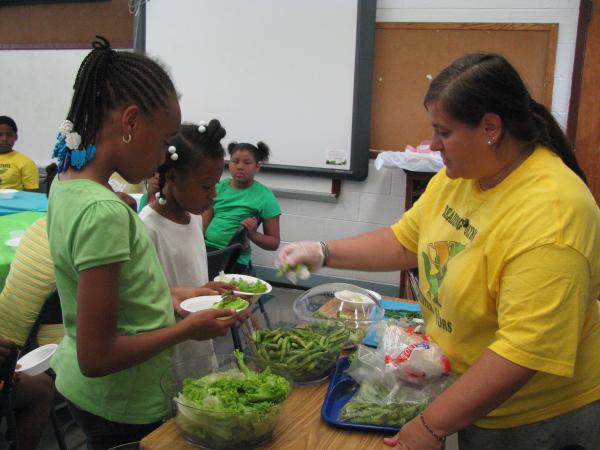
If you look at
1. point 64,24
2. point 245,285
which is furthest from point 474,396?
point 64,24

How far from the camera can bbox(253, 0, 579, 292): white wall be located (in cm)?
377

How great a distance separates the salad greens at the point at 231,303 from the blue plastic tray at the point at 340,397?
30 cm

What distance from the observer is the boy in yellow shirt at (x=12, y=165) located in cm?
483

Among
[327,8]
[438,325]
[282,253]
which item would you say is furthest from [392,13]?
[438,325]

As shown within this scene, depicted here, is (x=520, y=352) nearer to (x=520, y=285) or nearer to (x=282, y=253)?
(x=520, y=285)

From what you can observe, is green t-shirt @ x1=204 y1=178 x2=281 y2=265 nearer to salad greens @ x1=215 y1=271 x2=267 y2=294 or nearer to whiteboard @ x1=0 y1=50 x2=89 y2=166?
salad greens @ x1=215 y1=271 x2=267 y2=294

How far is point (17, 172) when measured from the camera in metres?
4.88

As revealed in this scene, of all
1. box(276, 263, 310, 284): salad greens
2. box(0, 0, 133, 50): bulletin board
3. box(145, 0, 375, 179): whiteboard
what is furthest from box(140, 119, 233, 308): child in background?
box(0, 0, 133, 50): bulletin board

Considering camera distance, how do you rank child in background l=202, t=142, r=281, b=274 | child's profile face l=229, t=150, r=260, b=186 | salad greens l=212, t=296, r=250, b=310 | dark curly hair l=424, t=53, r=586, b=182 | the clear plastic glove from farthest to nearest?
child's profile face l=229, t=150, r=260, b=186 → child in background l=202, t=142, r=281, b=274 → the clear plastic glove → salad greens l=212, t=296, r=250, b=310 → dark curly hair l=424, t=53, r=586, b=182

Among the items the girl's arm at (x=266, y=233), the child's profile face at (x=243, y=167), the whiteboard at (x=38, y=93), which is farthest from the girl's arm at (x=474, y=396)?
the whiteboard at (x=38, y=93)

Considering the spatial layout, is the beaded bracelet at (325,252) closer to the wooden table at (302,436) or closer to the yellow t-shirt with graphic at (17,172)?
the wooden table at (302,436)

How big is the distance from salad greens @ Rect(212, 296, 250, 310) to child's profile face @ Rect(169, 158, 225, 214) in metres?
0.36

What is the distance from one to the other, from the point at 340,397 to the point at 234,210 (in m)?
2.46

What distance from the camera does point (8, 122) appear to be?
191 inches
